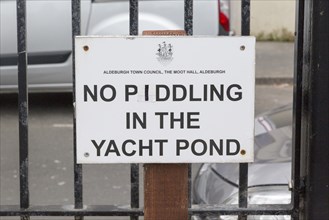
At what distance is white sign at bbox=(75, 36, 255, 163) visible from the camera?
2051mm

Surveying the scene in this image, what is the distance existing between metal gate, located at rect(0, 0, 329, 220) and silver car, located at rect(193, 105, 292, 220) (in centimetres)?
105

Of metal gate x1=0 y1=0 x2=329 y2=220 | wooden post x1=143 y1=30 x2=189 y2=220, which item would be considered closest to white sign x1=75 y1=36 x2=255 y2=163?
wooden post x1=143 y1=30 x2=189 y2=220

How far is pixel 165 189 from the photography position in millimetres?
2102

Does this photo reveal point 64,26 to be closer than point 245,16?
No

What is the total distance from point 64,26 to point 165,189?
555 cm

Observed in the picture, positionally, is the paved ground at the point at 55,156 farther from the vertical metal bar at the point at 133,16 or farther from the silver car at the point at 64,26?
the vertical metal bar at the point at 133,16

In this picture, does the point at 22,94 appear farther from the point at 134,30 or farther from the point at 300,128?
the point at 300,128

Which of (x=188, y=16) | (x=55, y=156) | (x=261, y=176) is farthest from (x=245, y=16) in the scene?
(x=55, y=156)

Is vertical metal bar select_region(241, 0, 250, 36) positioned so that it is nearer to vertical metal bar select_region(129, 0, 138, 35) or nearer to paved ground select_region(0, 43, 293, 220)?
vertical metal bar select_region(129, 0, 138, 35)

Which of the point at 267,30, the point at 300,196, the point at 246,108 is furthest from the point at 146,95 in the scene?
the point at 267,30

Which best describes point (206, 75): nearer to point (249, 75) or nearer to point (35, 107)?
point (249, 75)

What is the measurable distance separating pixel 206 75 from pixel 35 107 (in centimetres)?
669

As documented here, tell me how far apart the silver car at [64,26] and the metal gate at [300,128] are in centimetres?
506

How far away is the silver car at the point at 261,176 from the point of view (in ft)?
11.2
